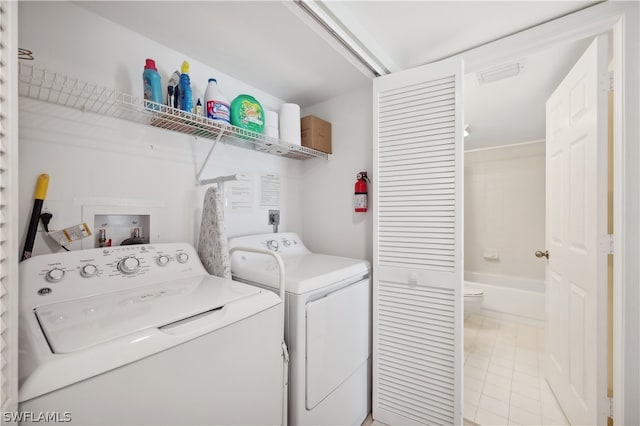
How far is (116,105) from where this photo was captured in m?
1.31

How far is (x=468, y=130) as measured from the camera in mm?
3240

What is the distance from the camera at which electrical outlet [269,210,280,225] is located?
2172mm

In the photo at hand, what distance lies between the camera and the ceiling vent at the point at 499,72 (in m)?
1.85

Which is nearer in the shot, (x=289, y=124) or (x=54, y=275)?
(x=54, y=275)

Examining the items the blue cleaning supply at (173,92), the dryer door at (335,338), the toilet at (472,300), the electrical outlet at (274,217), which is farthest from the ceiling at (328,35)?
the toilet at (472,300)

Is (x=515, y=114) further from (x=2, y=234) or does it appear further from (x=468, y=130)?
(x=2, y=234)

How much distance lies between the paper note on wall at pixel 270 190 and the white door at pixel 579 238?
205 centimetres

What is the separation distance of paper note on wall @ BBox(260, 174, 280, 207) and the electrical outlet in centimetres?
6

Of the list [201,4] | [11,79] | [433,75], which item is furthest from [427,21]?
[11,79]

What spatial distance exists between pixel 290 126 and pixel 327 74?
0.47 meters

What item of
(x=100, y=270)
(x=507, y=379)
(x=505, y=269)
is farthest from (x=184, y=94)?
(x=505, y=269)

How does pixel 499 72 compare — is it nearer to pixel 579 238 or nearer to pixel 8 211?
pixel 579 238

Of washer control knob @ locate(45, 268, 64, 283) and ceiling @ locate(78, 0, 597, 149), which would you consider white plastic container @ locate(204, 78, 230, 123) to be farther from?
washer control knob @ locate(45, 268, 64, 283)

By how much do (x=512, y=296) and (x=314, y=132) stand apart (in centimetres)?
346
